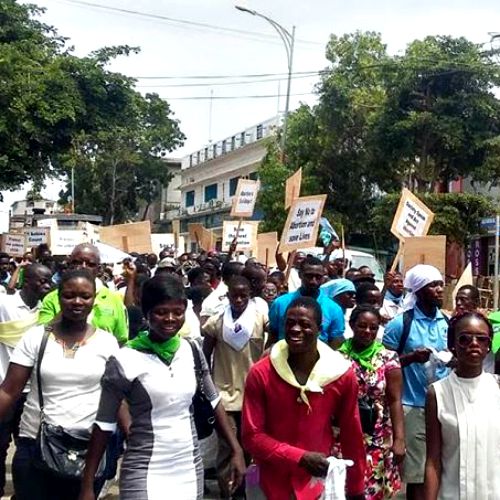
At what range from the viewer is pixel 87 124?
2400 cm

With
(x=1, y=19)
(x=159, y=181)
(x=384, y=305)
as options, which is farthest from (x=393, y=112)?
(x=159, y=181)

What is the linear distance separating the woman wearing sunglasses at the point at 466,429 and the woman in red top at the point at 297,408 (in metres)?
0.33

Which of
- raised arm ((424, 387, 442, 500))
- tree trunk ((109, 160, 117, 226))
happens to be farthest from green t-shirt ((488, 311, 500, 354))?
tree trunk ((109, 160, 117, 226))

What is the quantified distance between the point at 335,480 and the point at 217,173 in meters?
50.8

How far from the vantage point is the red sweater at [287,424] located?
3.88 meters

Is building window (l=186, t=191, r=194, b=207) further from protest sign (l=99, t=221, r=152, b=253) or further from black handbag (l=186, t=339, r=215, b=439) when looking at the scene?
black handbag (l=186, t=339, r=215, b=439)

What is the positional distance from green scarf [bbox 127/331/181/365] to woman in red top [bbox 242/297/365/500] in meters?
0.33

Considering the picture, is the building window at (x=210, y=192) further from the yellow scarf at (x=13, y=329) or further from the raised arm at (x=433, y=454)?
the raised arm at (x=433, y=454)

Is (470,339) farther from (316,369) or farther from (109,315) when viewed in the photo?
(109,315)

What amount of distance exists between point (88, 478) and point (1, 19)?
2089 centimetres

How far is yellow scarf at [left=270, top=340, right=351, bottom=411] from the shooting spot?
3.88 m

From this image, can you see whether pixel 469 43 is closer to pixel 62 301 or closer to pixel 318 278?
pixel 318 278

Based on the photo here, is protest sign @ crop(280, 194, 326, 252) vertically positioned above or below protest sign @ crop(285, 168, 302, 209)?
below

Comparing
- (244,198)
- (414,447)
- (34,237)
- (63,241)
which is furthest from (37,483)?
(34,237)
